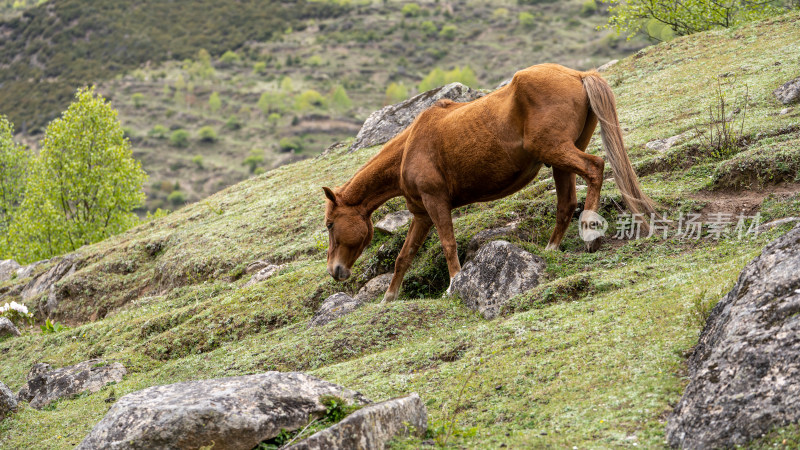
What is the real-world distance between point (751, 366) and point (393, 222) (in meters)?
10.1

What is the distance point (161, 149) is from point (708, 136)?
131m

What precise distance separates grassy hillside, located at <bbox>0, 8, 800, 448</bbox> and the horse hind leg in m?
0.37

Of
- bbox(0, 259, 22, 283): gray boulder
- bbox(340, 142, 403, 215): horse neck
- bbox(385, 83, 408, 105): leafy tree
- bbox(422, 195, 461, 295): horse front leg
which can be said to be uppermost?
bbox(340, 142, 403, 215): horse neck

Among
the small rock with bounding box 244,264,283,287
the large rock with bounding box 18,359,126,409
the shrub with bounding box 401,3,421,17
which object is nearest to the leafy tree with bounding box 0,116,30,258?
the small rock with bounding box 244,264,283,287

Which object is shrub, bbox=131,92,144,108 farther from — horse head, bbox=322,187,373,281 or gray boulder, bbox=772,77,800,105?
gray boulder, bbox=772,77,800,105

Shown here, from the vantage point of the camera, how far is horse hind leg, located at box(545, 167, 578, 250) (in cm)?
1084

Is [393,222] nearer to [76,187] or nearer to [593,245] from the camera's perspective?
[593,245]

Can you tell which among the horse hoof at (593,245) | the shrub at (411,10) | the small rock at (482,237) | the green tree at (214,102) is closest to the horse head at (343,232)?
the small rock at (482,237)

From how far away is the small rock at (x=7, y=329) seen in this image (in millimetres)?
17078

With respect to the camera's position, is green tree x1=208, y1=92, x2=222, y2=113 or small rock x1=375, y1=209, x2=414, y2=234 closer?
small rock x1=375, y1=209, x2=414, y2=234

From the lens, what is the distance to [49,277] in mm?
22141

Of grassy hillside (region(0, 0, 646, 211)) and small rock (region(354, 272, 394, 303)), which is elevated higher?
small rock (region(354, 272, 394, 303))

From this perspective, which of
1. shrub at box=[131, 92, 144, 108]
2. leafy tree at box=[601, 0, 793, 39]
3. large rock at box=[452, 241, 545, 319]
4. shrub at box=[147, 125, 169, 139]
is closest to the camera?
large rock at box=[452, 241, 545, 319]

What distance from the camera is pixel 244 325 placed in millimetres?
12750
